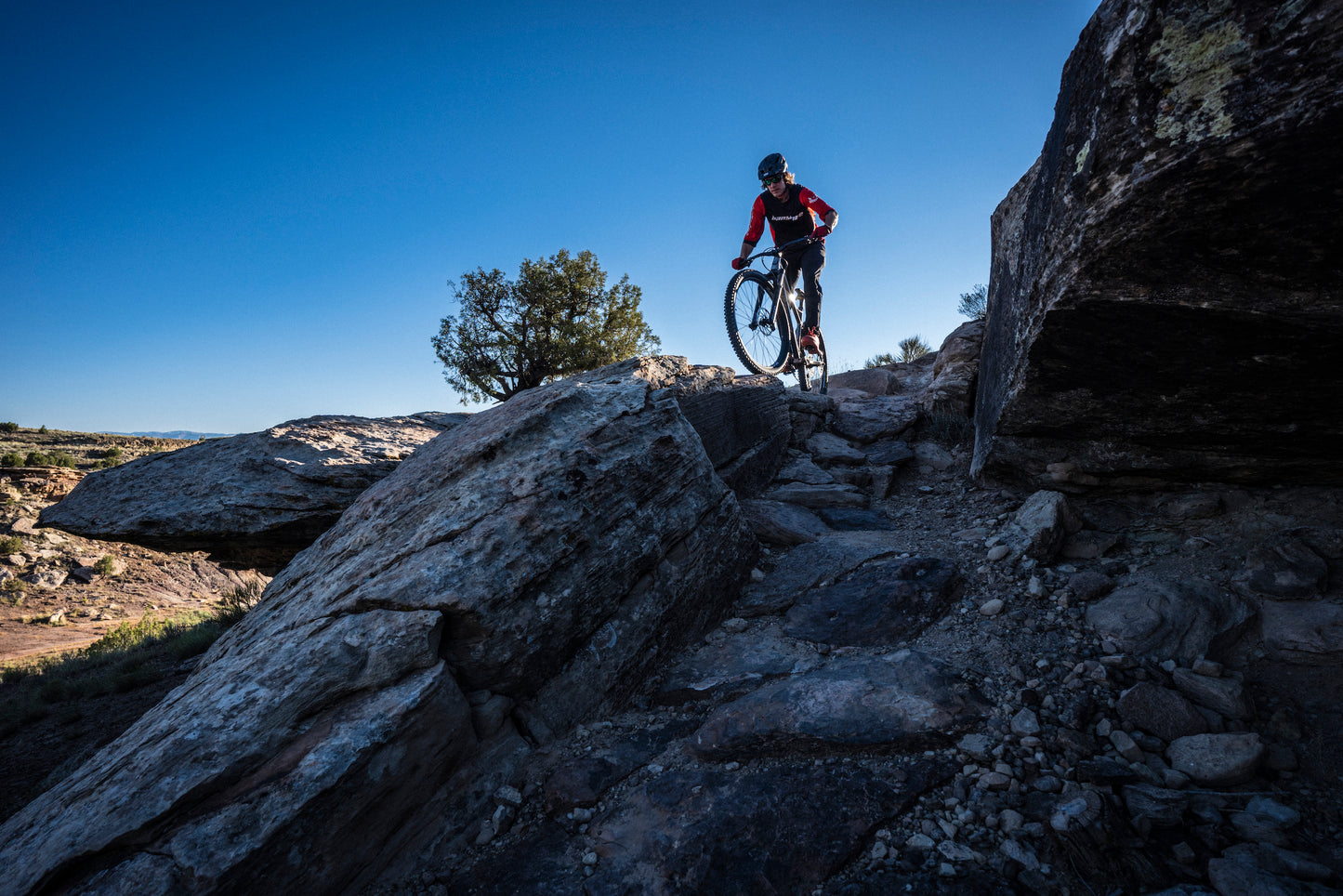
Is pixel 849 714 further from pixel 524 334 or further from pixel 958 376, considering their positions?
pixel 524 334

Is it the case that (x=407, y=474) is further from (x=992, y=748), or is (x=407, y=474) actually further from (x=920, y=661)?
(x=992, y=748)

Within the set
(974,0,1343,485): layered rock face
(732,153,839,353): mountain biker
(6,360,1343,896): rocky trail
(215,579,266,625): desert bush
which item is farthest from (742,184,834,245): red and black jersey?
(215,579,266,625): desert bush

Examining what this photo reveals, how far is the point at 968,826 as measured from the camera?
101 inches

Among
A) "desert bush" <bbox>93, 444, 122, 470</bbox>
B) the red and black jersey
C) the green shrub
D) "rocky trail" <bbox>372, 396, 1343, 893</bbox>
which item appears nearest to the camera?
"rocky trail" <bbox>372, 396, 1343, 893</bbox>

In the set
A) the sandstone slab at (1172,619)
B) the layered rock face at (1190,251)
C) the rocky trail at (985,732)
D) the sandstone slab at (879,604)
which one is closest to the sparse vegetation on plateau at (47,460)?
the rocky trail at (985,732)

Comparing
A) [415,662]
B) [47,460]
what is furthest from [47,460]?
[415,662]

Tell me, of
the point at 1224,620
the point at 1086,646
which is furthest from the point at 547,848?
the point at 1224,620

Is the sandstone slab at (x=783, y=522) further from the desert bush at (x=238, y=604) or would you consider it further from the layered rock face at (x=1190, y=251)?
the desert bush at (x=238, y=604)

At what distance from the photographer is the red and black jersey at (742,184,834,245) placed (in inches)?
350

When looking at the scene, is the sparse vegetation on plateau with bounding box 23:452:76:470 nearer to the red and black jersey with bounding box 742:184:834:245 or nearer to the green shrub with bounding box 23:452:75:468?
the green shrub with bounding box 23:452:75:468

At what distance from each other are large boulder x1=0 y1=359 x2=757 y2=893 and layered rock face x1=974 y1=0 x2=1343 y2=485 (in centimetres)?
323

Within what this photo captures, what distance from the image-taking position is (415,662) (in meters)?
3.22

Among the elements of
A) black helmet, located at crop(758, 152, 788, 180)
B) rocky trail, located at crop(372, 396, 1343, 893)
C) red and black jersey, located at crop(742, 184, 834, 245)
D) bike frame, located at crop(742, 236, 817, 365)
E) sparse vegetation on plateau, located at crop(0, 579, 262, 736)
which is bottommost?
sparse vegetation on plateau, located at crop(0, 579, 262, 736)

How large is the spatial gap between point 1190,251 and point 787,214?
676 centimetres
